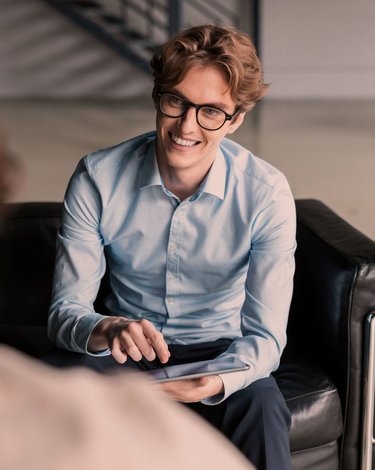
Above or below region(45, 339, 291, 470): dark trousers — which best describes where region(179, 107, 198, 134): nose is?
above

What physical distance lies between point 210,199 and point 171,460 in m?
1.65

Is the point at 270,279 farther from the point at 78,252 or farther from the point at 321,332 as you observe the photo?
the point at 78,252

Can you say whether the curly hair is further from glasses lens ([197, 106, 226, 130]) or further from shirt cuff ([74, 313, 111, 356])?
shirt cuff ([74, 313, 111, 356])

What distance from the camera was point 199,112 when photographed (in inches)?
83.7

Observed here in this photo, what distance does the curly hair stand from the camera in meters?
2.09

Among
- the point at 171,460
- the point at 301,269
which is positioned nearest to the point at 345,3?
the point at 301,269

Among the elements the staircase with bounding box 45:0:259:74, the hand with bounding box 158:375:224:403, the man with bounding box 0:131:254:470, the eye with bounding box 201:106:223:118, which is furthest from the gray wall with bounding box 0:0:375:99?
the man with bounding box 0:131:254:470

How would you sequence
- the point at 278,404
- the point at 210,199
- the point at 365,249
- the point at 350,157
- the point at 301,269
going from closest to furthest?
1. the point at 278,404
2. the point at 210,199
3. the point at 365,249
4. the point at 301,269
5. the point at 350,157

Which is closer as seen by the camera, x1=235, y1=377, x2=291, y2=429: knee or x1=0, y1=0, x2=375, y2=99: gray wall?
x1=235, y1=377, x2=291, y2=429: knee

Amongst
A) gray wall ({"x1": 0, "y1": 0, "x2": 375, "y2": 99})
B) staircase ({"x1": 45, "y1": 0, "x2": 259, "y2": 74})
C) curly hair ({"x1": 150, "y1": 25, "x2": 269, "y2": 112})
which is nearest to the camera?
curly hair ({"x1": 150, "y1": 25, "x2": 269, "y2": 112})

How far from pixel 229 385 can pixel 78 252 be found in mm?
562

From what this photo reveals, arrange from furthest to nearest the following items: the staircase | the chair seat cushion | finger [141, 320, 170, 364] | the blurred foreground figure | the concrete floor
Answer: the staircase < the concrete floor < the chair seat cushion < finger [141, 320, 170, 364] < the blurred foreground figure

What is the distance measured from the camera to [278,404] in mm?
2016

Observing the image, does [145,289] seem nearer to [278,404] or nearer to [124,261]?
[124,261]
